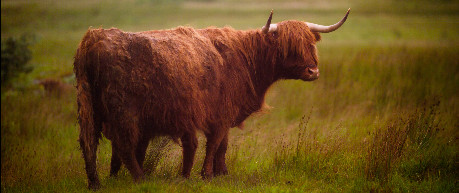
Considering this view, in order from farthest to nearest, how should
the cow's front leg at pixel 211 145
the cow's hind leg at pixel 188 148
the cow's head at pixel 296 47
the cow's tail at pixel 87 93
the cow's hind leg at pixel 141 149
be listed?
the cow's head at pixel 296 47 → the cow's front leg at pixel 211 145 → the cow's hind leg at pixel 141 149 → the cow's hind leg at pixel 188 148 → the cow's tail at pixel 87 93

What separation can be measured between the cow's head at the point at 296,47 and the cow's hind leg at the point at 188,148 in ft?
5.64

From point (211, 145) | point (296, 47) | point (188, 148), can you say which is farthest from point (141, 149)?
point (296, 47)

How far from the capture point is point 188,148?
16.7 feet

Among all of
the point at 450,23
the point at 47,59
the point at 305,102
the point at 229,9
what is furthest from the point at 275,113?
the point at 229,9

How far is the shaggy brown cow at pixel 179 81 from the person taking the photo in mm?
4422

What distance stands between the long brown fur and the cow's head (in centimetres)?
Answer: 1

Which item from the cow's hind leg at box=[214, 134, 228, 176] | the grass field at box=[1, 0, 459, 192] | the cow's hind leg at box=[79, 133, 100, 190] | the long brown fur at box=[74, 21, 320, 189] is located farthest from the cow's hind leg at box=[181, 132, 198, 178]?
the cow's hind leg at box=[79, 133, 100, 190]

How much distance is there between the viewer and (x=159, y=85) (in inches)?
181

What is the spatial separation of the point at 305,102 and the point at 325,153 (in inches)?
180

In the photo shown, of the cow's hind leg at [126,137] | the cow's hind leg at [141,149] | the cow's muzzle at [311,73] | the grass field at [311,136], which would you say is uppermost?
the cow's muzzle at [311,73]

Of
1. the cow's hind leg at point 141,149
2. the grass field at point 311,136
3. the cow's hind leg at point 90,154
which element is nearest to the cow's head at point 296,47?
the grass field at point 311,136

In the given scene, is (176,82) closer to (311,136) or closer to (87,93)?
(87,93)

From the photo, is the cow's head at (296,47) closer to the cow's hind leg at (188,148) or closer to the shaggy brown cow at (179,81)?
the shaggy brown cow at (179,81)

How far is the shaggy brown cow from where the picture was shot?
14.5 ft
